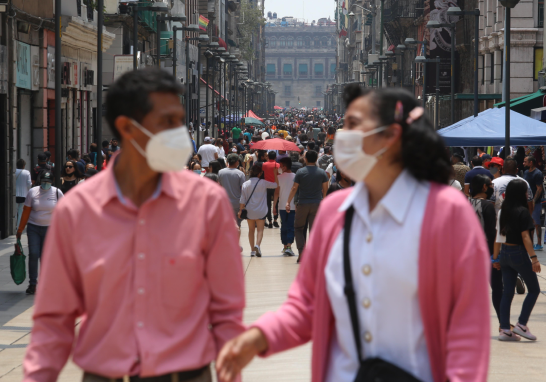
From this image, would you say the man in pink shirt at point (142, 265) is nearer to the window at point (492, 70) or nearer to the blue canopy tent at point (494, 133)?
the blue canopy tent at point (494, 133)

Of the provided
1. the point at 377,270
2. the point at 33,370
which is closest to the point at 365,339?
the point at 377,270

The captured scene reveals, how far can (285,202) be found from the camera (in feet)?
54.3

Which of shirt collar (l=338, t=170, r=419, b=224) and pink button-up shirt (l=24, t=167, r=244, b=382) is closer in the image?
shirt collar (l=338, t=170, r=419, b=224)

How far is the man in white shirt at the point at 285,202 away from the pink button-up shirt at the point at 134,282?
12.1m

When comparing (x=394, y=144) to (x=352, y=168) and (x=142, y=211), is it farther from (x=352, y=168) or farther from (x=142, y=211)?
(x=142, y=211)

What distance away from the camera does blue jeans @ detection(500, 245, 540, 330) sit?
877cm

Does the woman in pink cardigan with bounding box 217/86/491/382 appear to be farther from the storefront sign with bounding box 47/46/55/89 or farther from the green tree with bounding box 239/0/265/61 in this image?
the green tree with bounding box 239/0/265/61

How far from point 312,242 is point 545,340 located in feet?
20.6

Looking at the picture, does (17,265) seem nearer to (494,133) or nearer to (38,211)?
(38,211)

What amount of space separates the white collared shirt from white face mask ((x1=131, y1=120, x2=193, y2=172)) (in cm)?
60

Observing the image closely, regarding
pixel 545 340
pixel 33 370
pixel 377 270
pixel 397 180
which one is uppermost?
pixel 397 180

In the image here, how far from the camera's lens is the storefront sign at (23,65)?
2077 centimetres

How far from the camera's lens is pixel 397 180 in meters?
3.13

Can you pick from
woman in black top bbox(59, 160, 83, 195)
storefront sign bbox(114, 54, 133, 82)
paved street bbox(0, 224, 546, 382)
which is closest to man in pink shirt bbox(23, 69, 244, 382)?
paved street bbox(0, 224, 546, 382)
